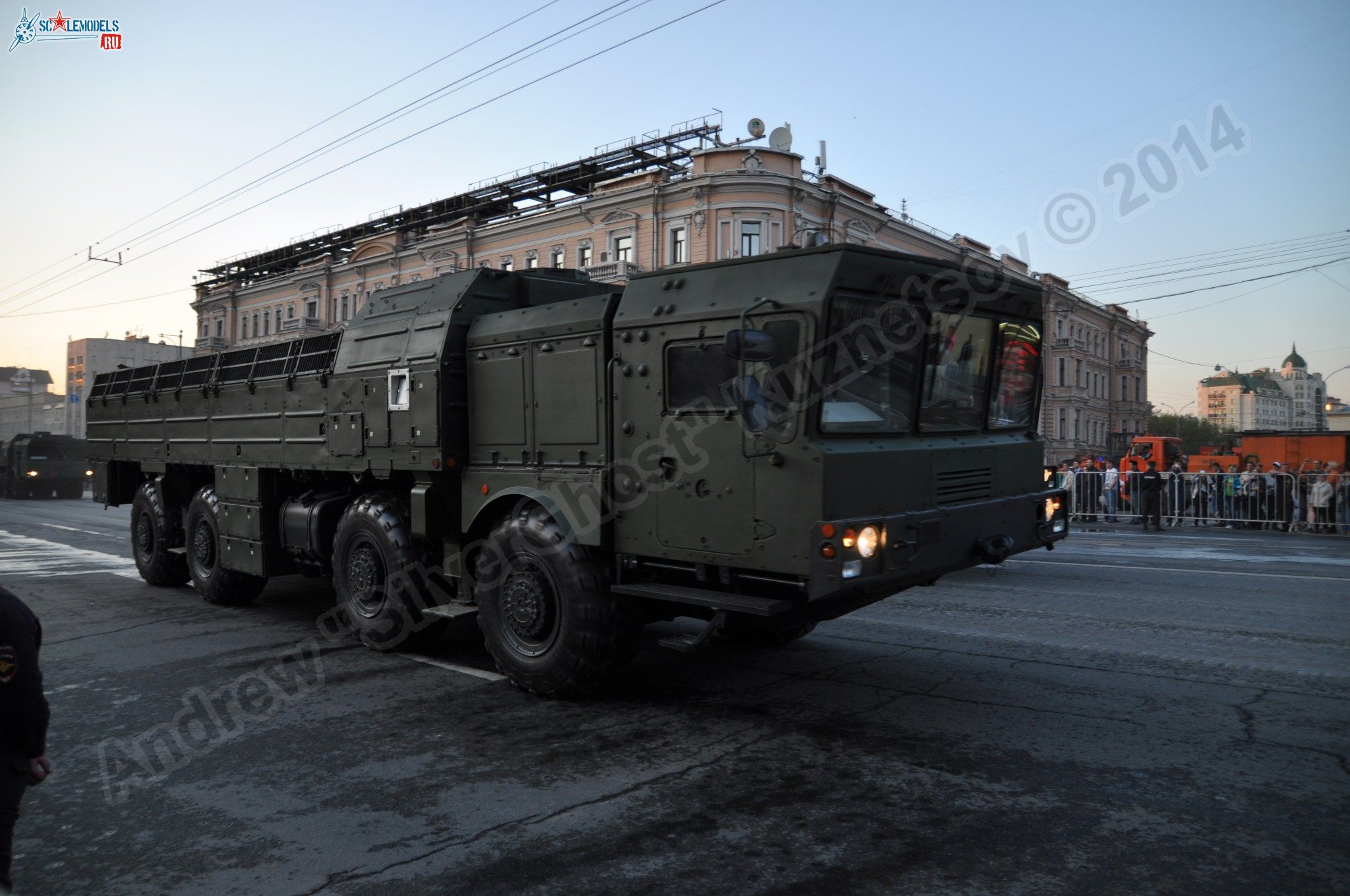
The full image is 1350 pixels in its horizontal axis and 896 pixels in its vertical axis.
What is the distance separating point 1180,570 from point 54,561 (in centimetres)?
1735

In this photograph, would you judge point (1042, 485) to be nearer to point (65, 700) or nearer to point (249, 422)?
point (65, 700)

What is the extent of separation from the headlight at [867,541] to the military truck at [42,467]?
→ 40.2 m

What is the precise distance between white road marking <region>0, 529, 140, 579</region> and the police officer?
65.8ft

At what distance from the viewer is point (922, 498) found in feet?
17.5

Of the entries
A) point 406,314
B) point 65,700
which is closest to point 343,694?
point 65,700

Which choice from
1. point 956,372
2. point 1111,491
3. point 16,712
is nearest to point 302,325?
point 1111,491

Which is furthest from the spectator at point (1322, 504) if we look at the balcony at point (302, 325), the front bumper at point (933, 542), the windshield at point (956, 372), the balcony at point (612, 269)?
the balcony at point (302, 325)

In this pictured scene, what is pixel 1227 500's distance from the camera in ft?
67.1

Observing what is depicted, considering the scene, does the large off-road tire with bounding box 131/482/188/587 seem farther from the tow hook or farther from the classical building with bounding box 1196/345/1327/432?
the classical building with bounding box 1196/345/1327/432

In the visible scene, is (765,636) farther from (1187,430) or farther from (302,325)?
(1187,430)

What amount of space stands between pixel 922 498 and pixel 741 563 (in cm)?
119

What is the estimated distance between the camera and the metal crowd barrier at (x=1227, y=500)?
18719 millimetres

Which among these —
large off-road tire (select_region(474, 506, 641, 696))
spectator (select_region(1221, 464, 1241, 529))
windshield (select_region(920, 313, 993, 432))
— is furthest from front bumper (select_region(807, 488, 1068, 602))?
spectator (select_region(1221, 464, 1241, 529))

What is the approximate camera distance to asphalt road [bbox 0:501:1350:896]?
3.65 m
